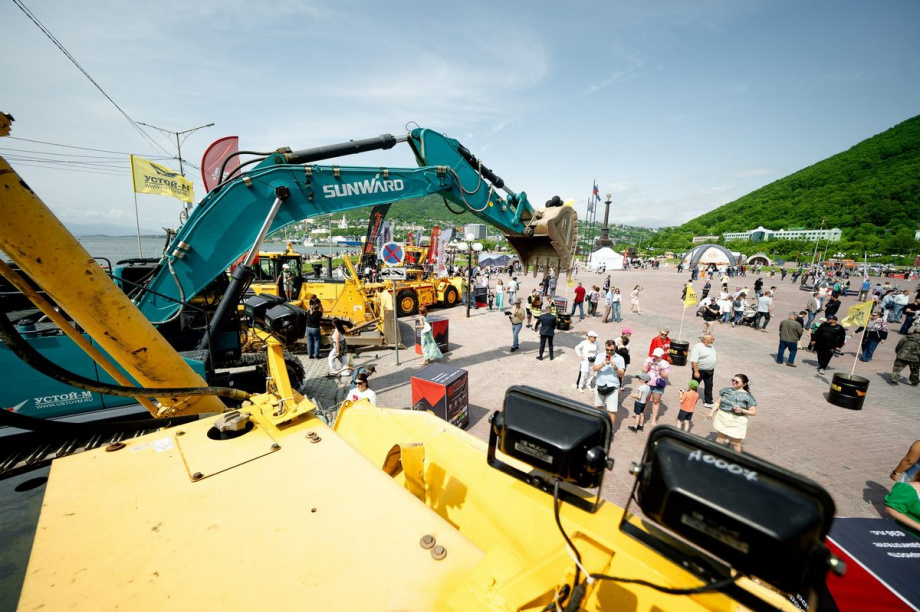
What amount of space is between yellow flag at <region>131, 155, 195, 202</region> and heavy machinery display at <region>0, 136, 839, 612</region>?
1428 cm

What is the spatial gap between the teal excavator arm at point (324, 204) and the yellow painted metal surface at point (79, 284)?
27.4 inches

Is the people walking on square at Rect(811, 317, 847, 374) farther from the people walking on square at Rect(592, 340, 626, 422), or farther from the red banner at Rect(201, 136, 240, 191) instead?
the red banner at Rect(201, 136, 240, 191)

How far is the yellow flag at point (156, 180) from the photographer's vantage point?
12.4 m

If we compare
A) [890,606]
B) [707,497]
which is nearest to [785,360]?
[890,606]

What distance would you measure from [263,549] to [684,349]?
11.0 m

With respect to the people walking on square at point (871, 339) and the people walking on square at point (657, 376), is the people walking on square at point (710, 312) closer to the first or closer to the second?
the people walking on square at point (871, 339)

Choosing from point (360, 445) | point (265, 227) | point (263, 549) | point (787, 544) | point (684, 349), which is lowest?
point (684, 349)

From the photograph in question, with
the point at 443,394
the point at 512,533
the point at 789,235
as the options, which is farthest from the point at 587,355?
the point at 789,235

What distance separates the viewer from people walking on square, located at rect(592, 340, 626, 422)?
19.7 feet

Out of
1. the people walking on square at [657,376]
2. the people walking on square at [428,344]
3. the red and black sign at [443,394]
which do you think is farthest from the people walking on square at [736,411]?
the people walking on square at [428,344]

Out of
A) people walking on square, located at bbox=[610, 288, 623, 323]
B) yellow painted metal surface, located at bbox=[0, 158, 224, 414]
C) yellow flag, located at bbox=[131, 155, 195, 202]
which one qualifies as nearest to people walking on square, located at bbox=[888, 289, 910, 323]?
people walking on square, located at bbox=[610, 288, 623, 323]

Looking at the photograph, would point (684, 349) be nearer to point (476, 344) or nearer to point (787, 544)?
point (476, 344)

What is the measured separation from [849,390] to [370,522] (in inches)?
403

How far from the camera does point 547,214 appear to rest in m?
6.95
